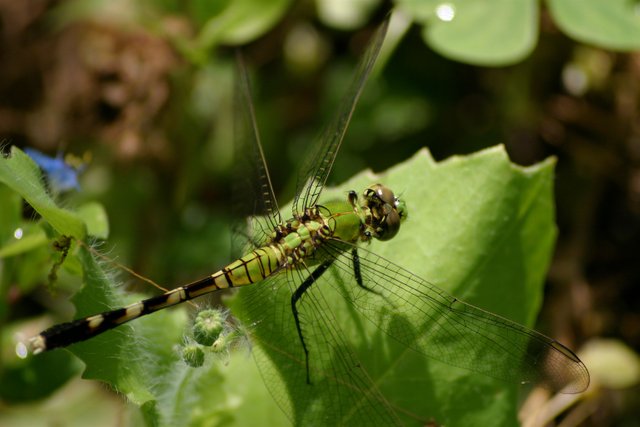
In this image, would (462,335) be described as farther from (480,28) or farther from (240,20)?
(240,20)

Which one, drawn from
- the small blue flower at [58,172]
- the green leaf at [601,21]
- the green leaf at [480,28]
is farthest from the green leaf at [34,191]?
the green leaf at [601,21]

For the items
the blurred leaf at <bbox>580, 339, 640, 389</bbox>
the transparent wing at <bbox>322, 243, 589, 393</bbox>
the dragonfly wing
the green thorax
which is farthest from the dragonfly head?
the blurred leaf at <bbox>580, 339, 640, 389</bbox>

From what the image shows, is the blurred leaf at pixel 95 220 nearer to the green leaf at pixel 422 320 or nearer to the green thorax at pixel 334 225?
the green leaf at pixel 422 320

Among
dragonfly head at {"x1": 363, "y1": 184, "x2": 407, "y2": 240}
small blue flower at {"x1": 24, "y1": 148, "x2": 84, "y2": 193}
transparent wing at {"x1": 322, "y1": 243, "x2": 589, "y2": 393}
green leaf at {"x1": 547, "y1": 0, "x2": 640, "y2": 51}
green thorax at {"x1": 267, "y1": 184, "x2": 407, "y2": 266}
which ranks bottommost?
transparent wing at {"x1": 322, "y1": 243, "x2": 589, "y2": 393}

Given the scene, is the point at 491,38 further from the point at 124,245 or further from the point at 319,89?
the point at 124,245

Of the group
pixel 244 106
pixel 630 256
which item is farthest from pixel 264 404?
pixel 630 256

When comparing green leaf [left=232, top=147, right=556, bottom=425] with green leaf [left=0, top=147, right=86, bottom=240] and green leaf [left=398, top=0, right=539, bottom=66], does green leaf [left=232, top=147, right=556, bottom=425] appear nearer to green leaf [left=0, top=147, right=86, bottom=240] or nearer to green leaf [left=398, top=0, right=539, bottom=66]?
green leaf [left=0, top=147, right=86, bottom=240]
